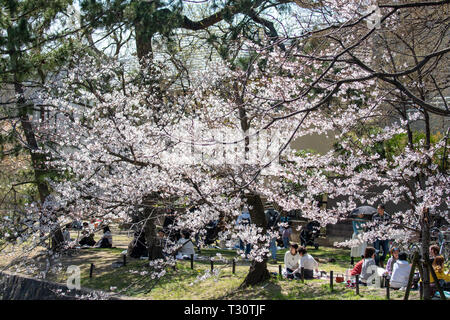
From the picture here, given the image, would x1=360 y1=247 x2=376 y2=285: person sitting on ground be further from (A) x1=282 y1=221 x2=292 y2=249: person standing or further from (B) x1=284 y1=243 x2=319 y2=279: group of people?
(A) x1=282 y1=221 x2=292 y2=249: person standing

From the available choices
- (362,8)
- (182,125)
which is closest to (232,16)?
(182,125)

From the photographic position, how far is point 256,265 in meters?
10.6

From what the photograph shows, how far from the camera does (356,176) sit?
9.09 metres

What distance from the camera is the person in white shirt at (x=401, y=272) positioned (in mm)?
8820

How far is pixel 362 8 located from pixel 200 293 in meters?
6.79

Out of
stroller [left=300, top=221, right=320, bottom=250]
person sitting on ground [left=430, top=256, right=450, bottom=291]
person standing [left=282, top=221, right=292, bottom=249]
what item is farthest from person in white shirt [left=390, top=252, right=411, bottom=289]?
person standing [left=282, top=221, right=292, bottom=249]

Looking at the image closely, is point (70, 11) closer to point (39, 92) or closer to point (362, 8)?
point (39, 92)

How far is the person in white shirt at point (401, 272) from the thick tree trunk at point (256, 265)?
8.96 feet

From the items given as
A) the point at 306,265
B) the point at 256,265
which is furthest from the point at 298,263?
the point at 256,265

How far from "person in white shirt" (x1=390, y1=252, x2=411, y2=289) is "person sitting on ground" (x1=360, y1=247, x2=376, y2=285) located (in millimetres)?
521

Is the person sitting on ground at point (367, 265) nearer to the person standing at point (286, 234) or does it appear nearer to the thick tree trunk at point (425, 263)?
the thick tree trunk at point (425, 263)

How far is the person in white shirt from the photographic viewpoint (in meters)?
8.82

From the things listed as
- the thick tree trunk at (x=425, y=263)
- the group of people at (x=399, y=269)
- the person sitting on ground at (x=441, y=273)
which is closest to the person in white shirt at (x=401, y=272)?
the group of people at (x=399, y=269)
